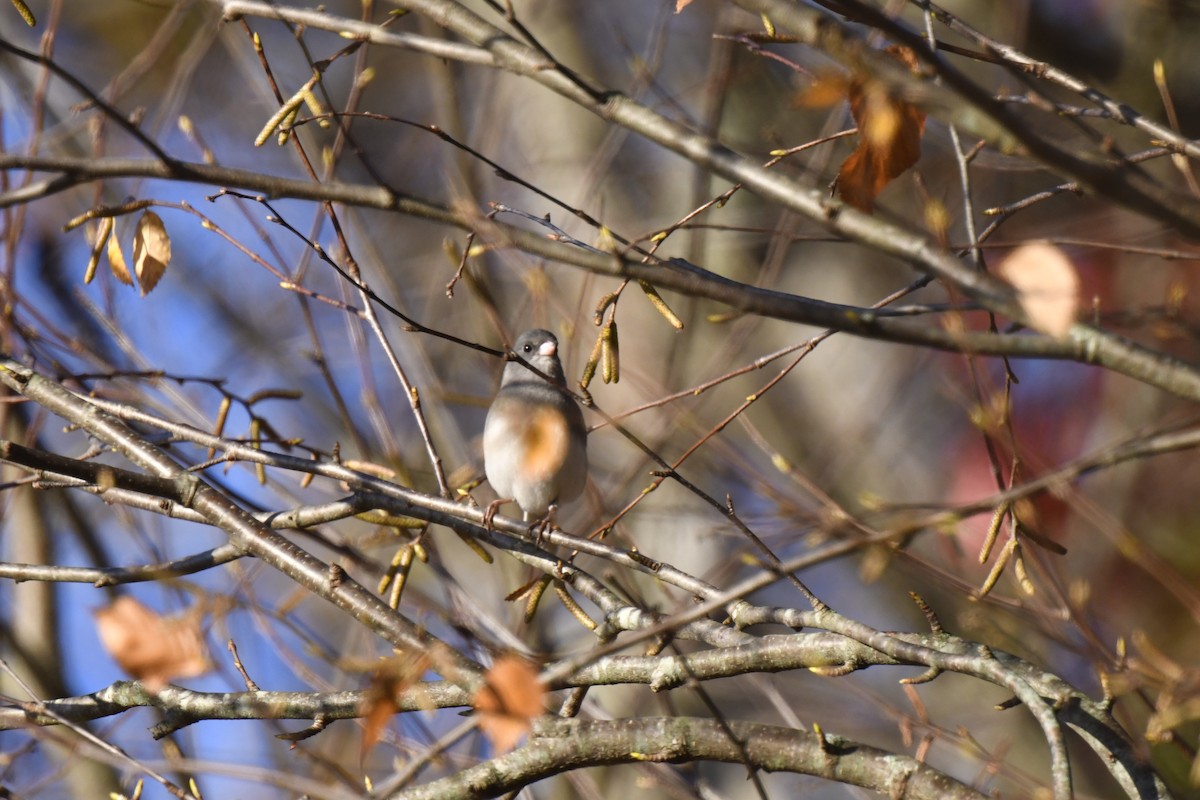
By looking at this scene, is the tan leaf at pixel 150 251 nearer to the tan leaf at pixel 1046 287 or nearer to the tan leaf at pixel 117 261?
Result: the tan leaf at pixel 117 261

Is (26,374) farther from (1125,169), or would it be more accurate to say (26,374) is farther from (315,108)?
(1125,169)

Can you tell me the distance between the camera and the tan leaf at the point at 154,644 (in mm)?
1560

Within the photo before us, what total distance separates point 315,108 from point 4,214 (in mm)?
1473

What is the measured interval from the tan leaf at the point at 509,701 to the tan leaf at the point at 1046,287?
29.0 inches

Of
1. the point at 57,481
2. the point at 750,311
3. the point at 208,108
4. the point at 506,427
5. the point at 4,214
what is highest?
the point at 208,108

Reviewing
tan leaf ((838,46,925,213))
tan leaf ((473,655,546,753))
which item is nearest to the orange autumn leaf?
tan leaf ((838,46,925,213))

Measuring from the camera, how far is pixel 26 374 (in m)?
2.30

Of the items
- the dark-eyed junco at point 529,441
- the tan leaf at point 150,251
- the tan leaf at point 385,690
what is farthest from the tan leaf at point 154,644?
the dark-eyed junco at point 529,441

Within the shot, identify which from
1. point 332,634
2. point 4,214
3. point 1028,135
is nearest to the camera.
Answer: point 1028,135

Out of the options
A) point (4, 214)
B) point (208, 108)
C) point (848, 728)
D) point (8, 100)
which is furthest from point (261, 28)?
point (848, 728)

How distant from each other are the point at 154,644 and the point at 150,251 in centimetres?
68

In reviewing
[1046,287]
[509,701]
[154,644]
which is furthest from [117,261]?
[1046,287]

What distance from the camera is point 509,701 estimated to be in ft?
4.49

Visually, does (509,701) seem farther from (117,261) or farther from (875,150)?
(117,261)
